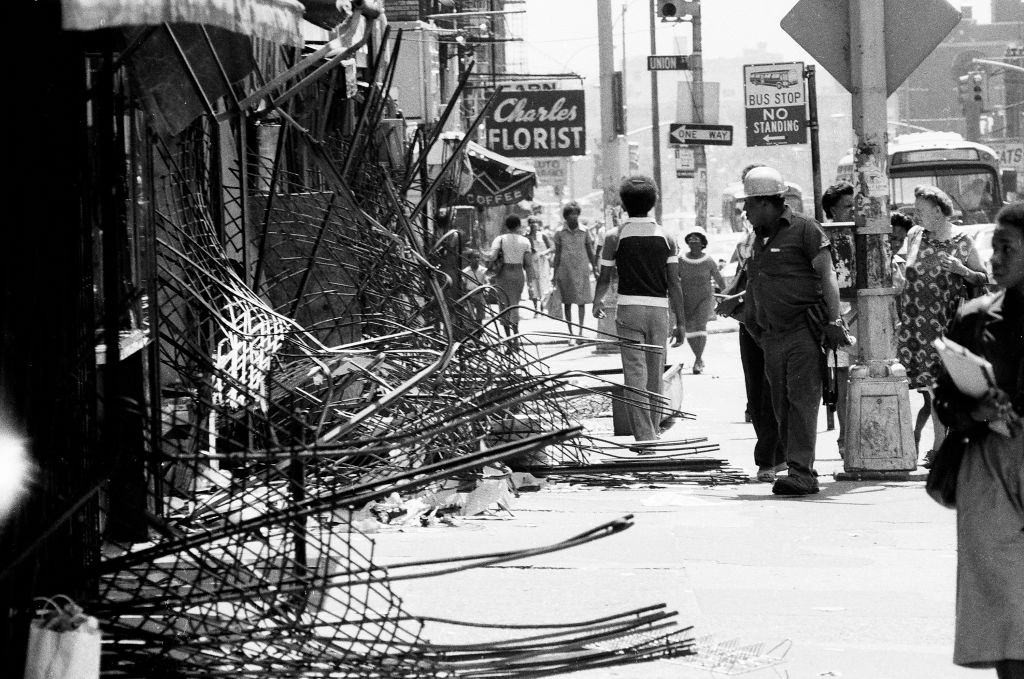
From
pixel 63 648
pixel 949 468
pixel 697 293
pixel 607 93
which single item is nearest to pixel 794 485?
pixel 949 468

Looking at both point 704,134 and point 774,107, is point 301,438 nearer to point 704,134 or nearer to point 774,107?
point 774,107

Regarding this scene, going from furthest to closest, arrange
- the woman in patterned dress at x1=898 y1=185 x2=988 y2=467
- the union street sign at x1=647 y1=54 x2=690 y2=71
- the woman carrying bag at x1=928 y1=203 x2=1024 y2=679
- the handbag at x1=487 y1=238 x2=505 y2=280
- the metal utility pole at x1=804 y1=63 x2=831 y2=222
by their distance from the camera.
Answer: the union street sign at x1=647 y1=54 x2=690 y2=71 < the handbag at x1=487 y1=238 x2=505 y2=280 < the metal utility pole at x1=804 y1=63 x2=831 y2=222 < the woman in patterned dress at x1=898 y1=185 x2=988 y2=467 < the woman carrying bag at x1=928 y1=203 x2=1024 y2=679

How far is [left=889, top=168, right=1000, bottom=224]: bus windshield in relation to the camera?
1111 inches

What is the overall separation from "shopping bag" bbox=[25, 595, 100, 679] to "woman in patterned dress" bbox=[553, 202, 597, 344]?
59.3ft

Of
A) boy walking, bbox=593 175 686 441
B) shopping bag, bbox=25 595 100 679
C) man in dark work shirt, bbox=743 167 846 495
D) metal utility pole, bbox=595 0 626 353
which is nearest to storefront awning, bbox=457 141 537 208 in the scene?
metal utility pole, bbox=595 0 626 353

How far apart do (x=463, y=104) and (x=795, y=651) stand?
2758cm

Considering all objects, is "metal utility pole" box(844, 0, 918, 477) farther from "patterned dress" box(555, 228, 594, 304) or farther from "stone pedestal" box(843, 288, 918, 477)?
"patterned dress" box(555, 228, 594, 304)

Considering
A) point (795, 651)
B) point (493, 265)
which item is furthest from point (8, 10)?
point (493, 265)

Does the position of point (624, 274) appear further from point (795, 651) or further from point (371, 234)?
point (795, 651)

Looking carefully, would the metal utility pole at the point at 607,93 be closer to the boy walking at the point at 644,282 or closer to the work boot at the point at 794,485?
the boy walking at the point at 644,282

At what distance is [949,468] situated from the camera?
477 centimetres

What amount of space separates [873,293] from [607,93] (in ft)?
47.8

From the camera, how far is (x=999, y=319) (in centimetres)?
471

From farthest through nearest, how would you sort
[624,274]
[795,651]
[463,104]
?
[463,104] < [624,274] < [795,651]
